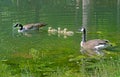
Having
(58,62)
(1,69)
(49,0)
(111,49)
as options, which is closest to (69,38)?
(111,49)

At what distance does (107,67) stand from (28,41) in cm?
1022

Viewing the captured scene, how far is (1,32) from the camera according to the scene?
25.9 meters

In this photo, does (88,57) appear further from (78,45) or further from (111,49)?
(78,45)

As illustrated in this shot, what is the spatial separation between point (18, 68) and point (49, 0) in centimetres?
4614

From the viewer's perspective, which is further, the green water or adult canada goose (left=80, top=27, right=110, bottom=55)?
adult canada goose (left=80, top=27, right=110, bottom=55)

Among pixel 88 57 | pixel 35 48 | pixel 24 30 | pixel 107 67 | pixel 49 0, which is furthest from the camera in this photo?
pixel 49 0

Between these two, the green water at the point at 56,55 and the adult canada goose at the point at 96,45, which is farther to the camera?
the adult canada goose at the point at 96,45

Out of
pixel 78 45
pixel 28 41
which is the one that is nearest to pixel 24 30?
pixel 28 41

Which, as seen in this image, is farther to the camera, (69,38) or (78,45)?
(69,38)

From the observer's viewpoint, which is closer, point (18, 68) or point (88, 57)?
point (18, 68)

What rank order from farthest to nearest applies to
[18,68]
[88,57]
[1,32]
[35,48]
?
1. [1,32]
2. [35,48]
3. [88,57]
4. [18,68]

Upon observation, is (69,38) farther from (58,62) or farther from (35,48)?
(58,62)

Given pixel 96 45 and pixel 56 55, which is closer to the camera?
pixel 56 55

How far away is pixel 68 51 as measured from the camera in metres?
18.5
